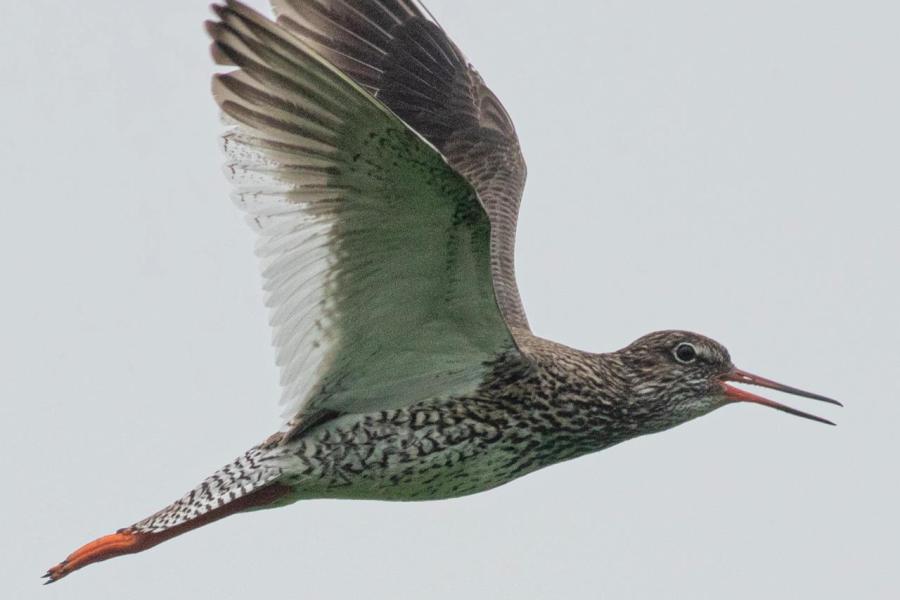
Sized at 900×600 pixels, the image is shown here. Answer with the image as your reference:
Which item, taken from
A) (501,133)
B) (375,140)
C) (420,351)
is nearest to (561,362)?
(420,351)

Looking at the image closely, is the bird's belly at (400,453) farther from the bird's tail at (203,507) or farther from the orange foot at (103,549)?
the orange foot at (103,549)

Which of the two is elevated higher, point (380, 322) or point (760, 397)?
point (380, 322)

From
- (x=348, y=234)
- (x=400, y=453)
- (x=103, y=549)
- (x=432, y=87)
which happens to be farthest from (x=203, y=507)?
(x=432, y=87)

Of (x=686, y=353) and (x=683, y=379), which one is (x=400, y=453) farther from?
(x=686, y=353)

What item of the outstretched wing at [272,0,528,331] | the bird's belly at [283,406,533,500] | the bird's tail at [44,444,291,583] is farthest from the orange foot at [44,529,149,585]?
the outstretched wing at [272,0,528,331]

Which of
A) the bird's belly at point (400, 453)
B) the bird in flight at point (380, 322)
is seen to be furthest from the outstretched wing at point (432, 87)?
the bird's belly at point (400, 453)

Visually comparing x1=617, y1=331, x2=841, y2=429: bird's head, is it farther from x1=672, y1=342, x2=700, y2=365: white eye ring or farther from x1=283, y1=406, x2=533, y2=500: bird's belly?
x1=283, y1=406, x2=533, y2=500: bird's belly
